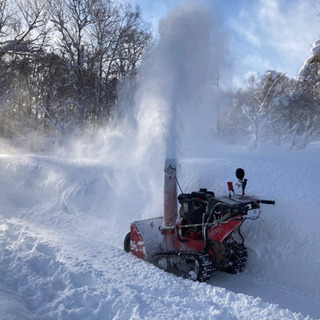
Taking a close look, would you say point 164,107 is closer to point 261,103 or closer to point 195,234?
point 195,234

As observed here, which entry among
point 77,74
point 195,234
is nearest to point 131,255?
point 195,234

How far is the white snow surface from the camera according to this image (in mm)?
3924

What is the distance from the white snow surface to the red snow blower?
0.41m

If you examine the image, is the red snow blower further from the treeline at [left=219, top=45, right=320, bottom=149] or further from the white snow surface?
the treeline at [left=219, top=45, right=320, bottom=149]

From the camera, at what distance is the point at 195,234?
6.15m

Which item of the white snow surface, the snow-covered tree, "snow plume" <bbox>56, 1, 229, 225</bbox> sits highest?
the snow-covered tree

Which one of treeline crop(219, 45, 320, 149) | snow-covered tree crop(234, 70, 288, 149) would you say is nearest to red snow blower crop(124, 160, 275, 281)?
snow-covered tree crop(234, 70, 288, 149)

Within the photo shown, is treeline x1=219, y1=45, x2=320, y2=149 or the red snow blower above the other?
treeline x1=219, y1=45, x2=320, y2=149

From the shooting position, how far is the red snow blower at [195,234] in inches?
212

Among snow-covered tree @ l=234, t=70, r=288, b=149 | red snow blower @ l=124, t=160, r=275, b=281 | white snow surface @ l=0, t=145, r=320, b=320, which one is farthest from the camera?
snow-covered tree @ l=234, t=70, r=288, b=149

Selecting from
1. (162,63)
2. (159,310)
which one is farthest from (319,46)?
(159,310)

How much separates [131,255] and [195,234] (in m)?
1.41

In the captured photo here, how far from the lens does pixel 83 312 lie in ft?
12.2

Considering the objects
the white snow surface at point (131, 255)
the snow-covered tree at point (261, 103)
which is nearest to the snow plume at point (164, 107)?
the white snow surface at point (131, 255)
